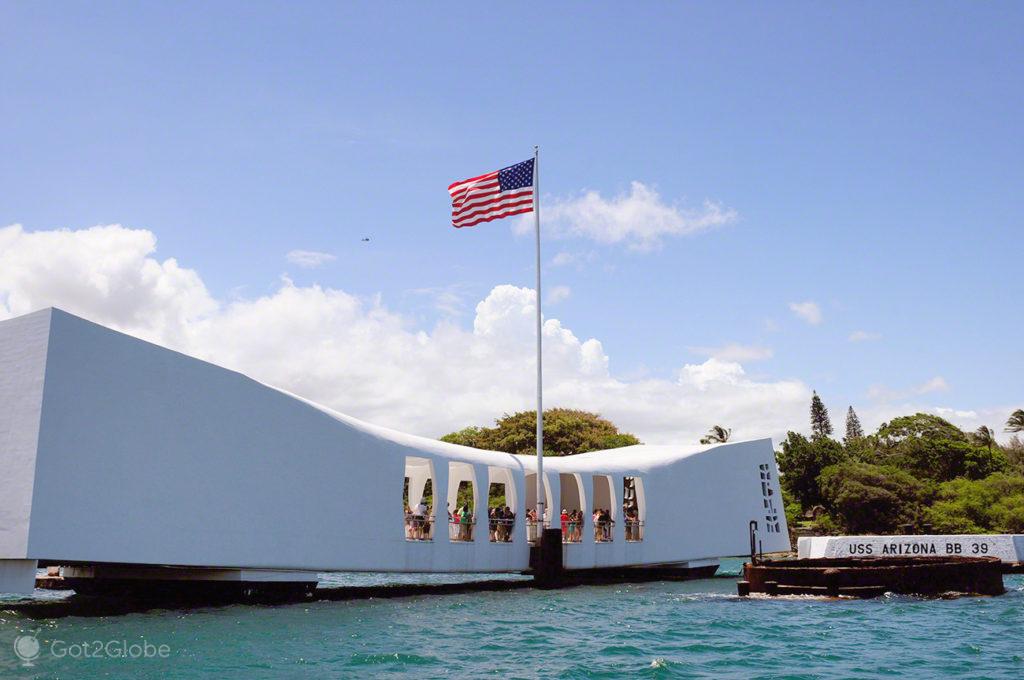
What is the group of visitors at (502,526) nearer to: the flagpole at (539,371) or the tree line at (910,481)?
the flagpole at (539,371)

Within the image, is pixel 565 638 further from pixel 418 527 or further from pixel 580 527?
pixel 580 527

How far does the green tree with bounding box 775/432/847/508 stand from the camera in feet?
212

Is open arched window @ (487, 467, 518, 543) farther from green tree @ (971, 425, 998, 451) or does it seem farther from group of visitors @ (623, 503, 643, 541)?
green tree @ (971, 425, 998, 451)

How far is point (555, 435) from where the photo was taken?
191 ft

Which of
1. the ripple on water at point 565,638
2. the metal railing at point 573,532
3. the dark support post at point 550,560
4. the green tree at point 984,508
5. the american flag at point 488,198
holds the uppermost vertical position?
the american flag at point 488,198

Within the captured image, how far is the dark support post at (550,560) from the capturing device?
26297 millimetres

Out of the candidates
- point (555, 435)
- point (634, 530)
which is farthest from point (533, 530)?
point (555, 435)

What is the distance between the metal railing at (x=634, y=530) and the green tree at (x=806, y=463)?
37.5 m

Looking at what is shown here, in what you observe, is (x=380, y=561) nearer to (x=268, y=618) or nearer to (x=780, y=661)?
(x=268, y=618)

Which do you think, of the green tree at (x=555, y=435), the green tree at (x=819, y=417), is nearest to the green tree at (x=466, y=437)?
the green tree at (x=555, y=435)

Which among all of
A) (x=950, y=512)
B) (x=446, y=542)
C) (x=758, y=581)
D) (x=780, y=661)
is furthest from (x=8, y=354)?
(x=950, y=512)

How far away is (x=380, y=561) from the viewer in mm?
22859

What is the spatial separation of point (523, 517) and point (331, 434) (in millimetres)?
7853

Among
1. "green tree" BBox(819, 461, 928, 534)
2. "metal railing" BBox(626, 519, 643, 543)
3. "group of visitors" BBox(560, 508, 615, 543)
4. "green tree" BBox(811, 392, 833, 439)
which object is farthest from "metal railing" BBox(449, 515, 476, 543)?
"green tree" BBox(811, 392, 833, 439)
